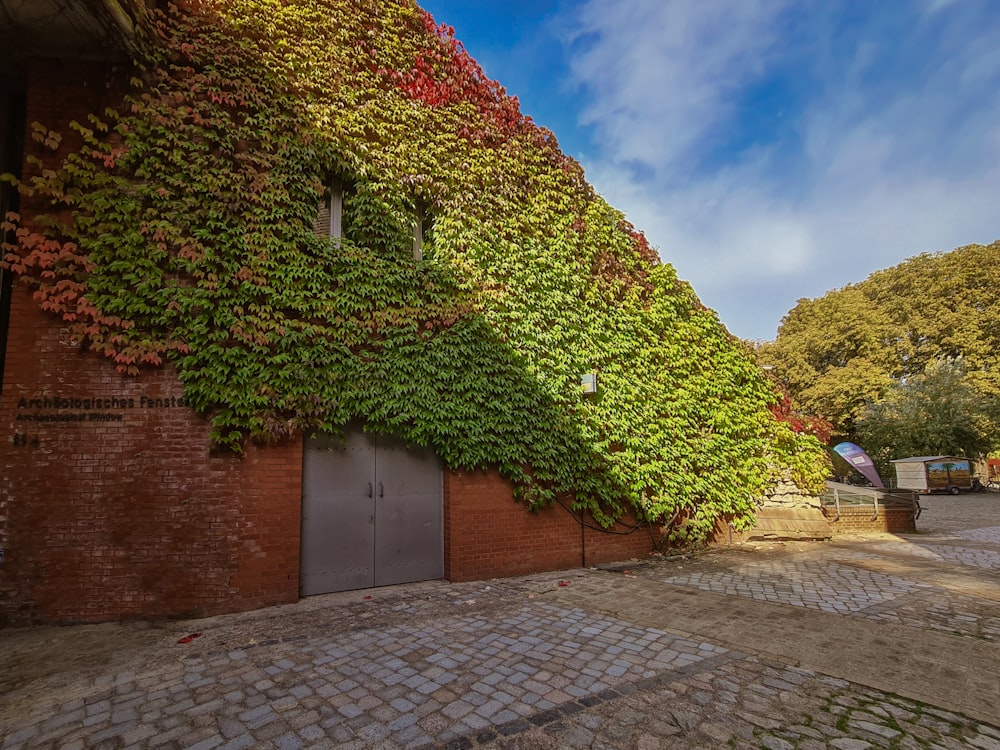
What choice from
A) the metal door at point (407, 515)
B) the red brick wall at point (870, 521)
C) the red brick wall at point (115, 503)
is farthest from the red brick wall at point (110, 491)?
the red brick wall at point (870, 521)

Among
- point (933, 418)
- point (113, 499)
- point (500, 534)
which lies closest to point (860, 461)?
point (500, 534)

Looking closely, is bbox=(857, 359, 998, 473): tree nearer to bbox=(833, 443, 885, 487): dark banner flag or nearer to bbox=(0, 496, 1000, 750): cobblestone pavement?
bbox=(833, 443, 885, 487): dark banner flag

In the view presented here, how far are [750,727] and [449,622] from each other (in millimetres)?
2917

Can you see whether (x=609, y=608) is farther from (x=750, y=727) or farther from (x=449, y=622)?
(x=750, y=727)

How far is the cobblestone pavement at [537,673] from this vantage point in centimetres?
295

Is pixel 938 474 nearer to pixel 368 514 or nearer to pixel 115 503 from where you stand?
pixel 368 514

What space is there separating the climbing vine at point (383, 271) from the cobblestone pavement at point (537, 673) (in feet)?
6.79

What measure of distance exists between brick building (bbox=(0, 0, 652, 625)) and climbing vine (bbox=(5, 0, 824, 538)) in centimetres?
32

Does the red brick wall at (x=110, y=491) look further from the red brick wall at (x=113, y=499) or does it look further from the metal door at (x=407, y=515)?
the metal door at (x=407, y=515)

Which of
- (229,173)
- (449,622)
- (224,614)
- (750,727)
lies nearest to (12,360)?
(229,173)

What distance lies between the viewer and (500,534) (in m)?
7.00

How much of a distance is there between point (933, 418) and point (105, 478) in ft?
111

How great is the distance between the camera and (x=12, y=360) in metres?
5.28

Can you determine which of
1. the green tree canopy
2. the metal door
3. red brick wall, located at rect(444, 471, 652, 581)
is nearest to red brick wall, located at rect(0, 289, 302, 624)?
the metal door
